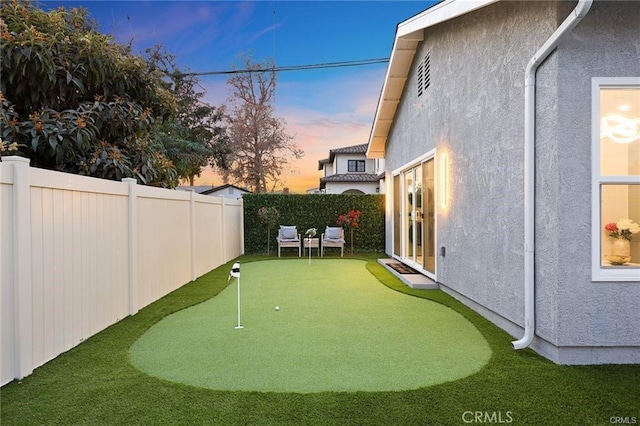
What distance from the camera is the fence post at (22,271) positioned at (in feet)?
10.0

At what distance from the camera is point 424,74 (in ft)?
25.2

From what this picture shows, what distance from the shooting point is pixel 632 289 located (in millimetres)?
3375

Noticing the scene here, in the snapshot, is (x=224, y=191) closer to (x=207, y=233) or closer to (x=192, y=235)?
(x=207, y=233)

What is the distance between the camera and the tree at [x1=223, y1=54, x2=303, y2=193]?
21250mm

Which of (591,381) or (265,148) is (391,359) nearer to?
(591,381)

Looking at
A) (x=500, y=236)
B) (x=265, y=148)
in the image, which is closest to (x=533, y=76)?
(x=500, y=236)

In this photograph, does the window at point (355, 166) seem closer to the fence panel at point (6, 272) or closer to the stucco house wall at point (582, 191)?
the stucco house wall at point (582, 191)

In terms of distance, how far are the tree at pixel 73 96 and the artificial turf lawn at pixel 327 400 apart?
3.64 meters

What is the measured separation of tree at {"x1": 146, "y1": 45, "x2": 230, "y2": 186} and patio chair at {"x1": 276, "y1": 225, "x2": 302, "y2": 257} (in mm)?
7843

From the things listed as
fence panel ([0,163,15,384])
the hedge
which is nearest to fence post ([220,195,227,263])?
the hedge

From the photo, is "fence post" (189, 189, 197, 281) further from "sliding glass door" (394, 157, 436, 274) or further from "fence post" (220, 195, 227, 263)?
"sliding glass door" (394, 157, 436, 274)

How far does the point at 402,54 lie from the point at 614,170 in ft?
19.9

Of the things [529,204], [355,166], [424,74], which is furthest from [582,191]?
[355,166]

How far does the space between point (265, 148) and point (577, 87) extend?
20.0m
